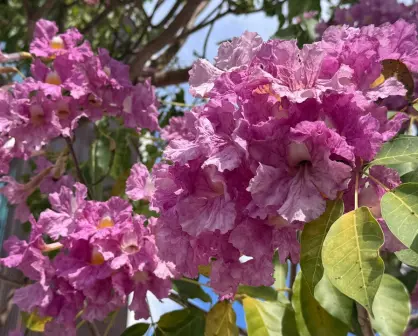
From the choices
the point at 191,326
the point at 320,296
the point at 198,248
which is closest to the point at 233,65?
the point at 198,248

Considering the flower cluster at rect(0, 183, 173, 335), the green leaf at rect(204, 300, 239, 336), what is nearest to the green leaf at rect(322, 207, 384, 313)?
the flower cluster at rect(0, 183, 173, 335)

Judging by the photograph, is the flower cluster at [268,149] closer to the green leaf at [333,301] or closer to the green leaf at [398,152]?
the green leaf at [398,152]

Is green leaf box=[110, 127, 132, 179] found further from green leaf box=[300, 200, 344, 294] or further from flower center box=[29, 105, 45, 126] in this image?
green leaf box=[300, 200, 344, 294]

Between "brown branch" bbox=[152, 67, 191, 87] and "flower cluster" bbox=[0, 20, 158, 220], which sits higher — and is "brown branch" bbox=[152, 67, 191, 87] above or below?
below

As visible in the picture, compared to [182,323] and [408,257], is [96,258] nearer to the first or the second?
[182,323]

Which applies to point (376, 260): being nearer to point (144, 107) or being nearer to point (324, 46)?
point (324, 46)

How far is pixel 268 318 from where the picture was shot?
1143 millimetres

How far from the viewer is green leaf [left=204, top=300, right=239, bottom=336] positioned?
110cm

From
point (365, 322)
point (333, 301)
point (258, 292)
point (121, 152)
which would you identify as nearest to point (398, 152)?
point (365, 322)

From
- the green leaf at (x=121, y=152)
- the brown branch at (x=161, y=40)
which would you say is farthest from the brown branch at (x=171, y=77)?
the green leaf at (x=121, y=152)

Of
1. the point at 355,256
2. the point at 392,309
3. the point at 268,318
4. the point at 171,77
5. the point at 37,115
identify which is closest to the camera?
the point at 355,256

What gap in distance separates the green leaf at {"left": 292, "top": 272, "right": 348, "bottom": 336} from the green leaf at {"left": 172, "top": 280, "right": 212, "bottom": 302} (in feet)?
0.84

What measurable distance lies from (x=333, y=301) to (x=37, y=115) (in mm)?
692

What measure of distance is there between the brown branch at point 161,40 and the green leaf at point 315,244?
138 centimetres
